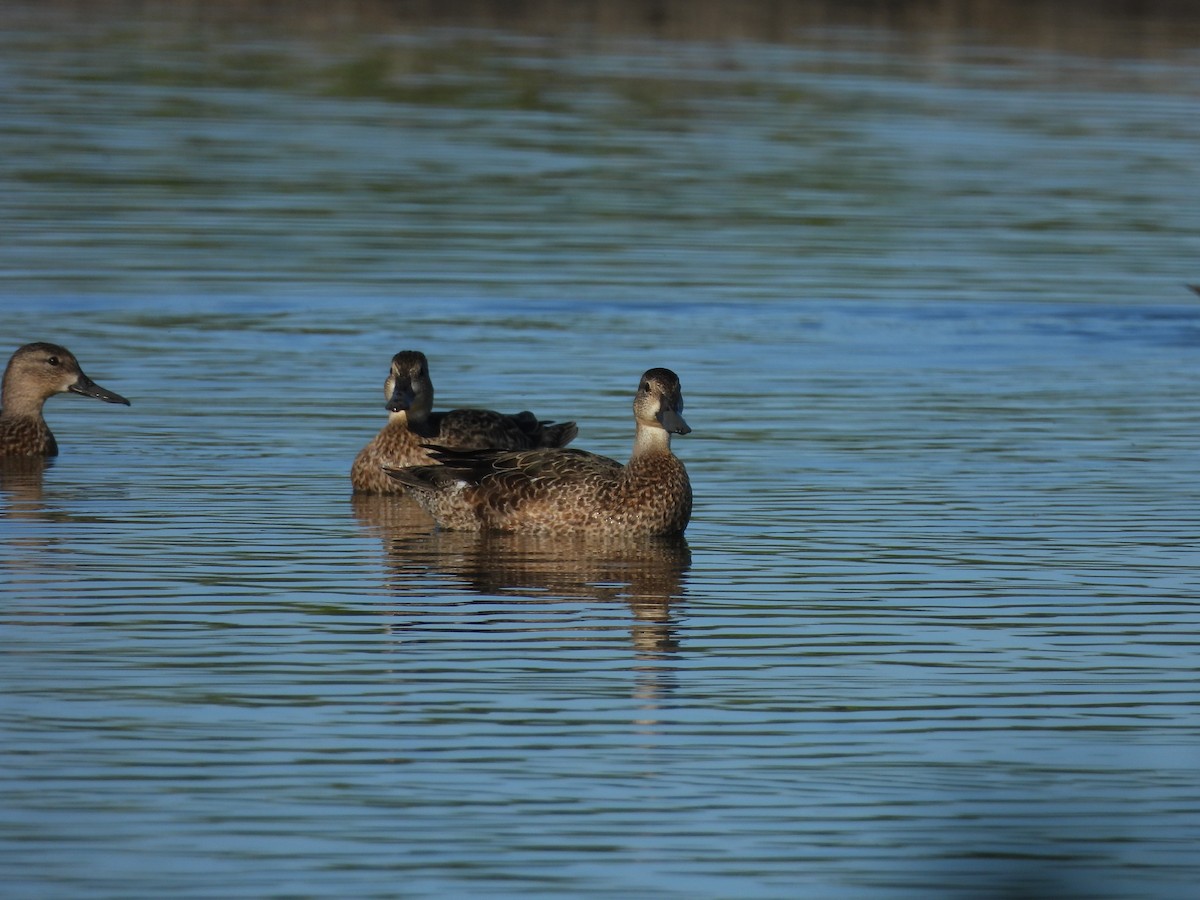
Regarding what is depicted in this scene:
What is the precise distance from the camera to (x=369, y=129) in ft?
109

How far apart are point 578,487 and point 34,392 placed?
3.85 metres

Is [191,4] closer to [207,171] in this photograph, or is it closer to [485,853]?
[207,171]

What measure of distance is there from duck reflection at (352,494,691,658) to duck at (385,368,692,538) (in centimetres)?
8

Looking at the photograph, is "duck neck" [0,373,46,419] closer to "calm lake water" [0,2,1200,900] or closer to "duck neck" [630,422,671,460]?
"calm lake water" [0,2,1200,900]

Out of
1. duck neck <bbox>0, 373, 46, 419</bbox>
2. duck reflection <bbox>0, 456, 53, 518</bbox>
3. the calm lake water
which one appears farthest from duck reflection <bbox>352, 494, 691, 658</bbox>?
duck neck <bbox>0, 373, 46, 419</bbox>

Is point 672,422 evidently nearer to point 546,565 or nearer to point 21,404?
point 546,565

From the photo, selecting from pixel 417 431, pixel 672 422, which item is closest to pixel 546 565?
pixel 672 422

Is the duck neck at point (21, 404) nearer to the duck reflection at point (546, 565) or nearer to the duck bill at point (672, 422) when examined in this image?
the duck reflection at point (546, 565)

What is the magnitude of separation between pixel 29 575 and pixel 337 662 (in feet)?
7.10

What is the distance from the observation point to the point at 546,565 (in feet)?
41.0

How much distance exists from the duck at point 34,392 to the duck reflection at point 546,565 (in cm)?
229

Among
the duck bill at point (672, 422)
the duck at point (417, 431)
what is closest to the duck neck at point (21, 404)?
the duck at point (417, 431)

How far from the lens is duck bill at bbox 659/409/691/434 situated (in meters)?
13.2

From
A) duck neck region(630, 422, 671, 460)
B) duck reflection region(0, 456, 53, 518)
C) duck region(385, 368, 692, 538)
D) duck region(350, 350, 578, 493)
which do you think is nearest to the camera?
duck region(385, 368, 692, 538)
